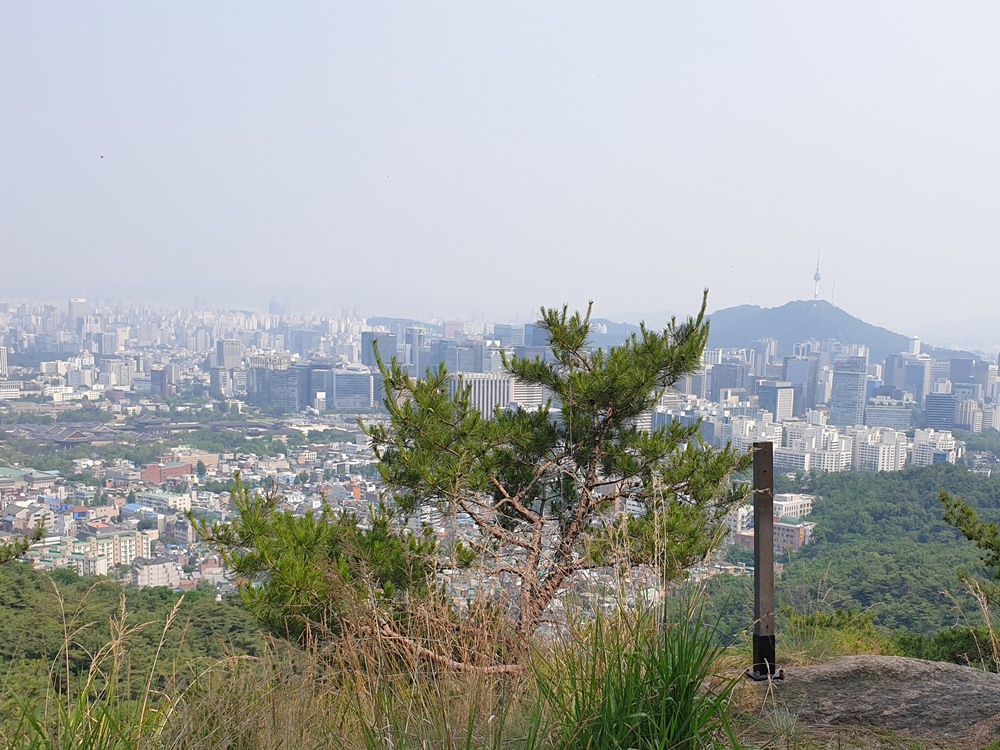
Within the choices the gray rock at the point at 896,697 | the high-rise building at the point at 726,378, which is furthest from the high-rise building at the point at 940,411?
the gray rock at the point at 896,697

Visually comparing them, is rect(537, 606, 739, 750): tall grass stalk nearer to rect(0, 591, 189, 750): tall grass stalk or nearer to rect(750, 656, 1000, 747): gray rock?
rect(750, 656, 1000, 747): gray rock

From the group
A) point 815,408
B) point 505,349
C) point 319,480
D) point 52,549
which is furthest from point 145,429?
point 505,349

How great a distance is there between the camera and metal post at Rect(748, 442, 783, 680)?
8.61ft

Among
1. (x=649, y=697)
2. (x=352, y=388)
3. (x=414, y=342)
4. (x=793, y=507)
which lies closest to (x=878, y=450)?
(x=793, y=507)

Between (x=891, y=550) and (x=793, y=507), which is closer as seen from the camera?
(x=891, y=550)

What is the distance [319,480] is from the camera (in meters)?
22.8

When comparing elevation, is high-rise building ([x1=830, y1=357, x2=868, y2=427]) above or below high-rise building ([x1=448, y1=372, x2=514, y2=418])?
below

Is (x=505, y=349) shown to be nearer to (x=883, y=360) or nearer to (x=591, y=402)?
(x=591, y=402)

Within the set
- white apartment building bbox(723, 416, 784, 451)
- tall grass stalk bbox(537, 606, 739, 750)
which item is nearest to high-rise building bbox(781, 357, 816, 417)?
white apartment building bbox(723, 416, 784, 451)

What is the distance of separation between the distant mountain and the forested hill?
29.2 meters

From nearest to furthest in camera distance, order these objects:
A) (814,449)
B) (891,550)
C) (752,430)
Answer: (891,550) < (752,430) < (814,449)

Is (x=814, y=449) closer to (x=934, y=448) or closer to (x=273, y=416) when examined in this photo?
(x=934, y=448)

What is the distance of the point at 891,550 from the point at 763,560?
8.74 meters

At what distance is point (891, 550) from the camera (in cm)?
1033
